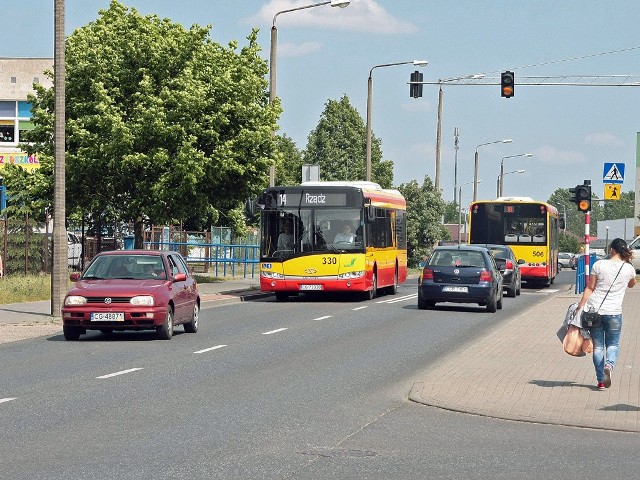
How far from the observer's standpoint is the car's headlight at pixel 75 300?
2016cm

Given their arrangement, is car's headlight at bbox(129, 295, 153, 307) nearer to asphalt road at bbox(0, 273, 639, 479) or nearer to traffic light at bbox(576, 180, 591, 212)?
asphalt road at bbox(0, 273, 639, 479)

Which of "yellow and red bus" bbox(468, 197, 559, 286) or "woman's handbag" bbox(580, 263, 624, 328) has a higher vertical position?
"yellow and red bus" bbox(468, 197, 559, 286)

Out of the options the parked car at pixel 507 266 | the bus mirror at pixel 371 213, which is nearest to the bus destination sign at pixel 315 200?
the bus mirror at pixel 371 213

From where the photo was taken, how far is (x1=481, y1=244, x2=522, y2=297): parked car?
1503 inches

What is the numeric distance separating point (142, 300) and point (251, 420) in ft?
29.9

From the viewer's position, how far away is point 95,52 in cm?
3806

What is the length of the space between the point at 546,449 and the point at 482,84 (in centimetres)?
3472

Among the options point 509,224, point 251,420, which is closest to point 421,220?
point 509,224

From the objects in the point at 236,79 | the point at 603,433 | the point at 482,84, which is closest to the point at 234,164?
the point at 236,79

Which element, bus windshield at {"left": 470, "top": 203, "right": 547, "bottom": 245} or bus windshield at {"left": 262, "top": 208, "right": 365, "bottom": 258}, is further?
bus windshield at {"left": 470, "top": 203, "right": 547, "bottom": 245}

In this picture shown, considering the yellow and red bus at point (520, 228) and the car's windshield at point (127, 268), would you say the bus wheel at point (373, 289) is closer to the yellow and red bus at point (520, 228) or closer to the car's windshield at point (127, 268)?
the yellow and red bus at point (520, 228)

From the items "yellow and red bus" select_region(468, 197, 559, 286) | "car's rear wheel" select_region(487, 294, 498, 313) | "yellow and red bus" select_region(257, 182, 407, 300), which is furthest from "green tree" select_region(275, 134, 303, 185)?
"car's rear wheel" select_region(487, 294, 498, 313)

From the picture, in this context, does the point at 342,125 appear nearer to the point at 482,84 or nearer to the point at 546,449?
the point at 482,84

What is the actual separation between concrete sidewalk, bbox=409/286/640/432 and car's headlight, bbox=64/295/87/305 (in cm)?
566
